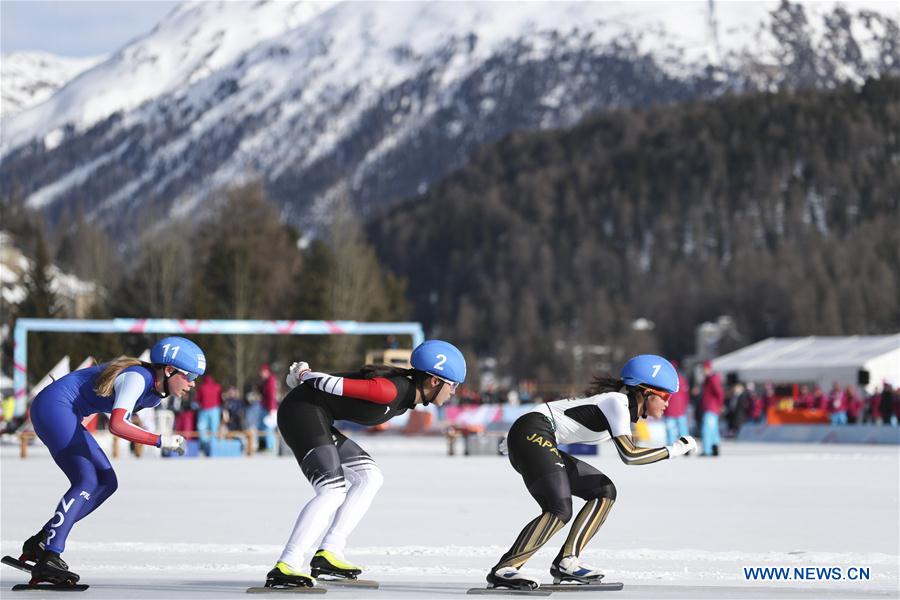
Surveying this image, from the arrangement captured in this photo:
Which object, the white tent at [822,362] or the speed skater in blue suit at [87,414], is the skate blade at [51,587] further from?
the white tent at [822,362]

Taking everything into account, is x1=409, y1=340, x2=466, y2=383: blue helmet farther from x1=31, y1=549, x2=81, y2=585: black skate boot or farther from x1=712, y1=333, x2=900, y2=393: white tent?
x1=712, y1=333, x2=900, y2=393: white tent

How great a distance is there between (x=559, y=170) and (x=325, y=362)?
13571cm

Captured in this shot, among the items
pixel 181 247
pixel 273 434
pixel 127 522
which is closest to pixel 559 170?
pixel 181 247

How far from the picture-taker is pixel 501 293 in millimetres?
162250

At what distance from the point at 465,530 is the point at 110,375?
446 centimetres

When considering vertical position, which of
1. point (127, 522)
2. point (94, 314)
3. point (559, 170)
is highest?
point (559, 170)

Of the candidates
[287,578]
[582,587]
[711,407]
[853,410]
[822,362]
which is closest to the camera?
[287,578]

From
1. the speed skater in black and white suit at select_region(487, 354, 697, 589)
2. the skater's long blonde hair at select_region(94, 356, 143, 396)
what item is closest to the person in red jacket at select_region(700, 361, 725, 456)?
the speed skater in black and white suit at select_region(487, 354, 697, 589)

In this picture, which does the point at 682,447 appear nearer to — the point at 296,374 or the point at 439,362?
the point at 439,362

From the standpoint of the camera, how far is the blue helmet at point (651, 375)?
8.12 m

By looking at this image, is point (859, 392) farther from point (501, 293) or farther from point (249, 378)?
point (501, 293)

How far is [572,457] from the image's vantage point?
8.12 meters

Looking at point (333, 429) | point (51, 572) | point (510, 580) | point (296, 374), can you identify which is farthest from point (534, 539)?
point (51, 572)

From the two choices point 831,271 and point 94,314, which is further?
point 831,271
